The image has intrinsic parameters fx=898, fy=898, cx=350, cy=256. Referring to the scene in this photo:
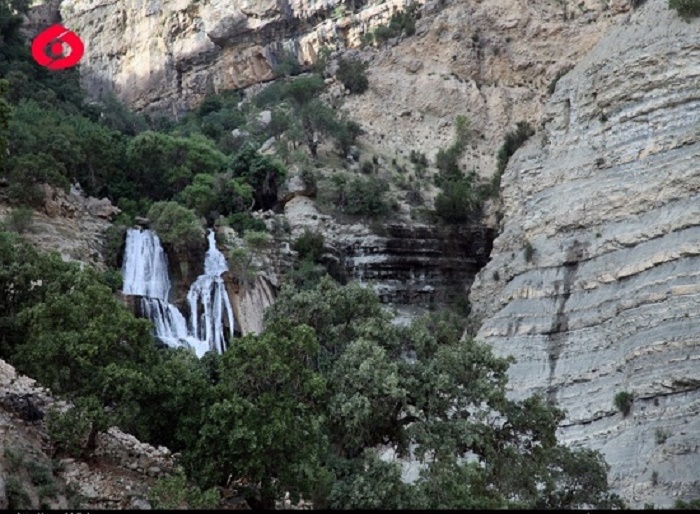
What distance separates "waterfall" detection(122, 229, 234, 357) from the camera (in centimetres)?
4019

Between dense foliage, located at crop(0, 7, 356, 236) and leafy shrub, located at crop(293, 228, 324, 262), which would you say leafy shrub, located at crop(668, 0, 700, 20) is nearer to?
leafy shrub, located at crop(293, 228, 324, 262)

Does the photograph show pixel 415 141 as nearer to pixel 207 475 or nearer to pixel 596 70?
pixel 596 70

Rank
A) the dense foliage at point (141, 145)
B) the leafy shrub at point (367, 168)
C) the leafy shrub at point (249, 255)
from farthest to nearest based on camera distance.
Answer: the leafy shrub at point (367, 168)
the dense foliage at point (141, 145)
the leafy shrub at point (249, 255)

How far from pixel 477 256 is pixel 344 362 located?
1294 inches

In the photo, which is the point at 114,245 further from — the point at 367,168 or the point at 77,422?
the point at 77,422

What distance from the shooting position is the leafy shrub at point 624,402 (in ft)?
100

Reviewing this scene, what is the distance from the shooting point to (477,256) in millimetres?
52344

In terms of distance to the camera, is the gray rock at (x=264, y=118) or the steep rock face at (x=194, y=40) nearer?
the gray rock at (x=264, y=118)

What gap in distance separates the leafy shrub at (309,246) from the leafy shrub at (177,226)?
6.31 m

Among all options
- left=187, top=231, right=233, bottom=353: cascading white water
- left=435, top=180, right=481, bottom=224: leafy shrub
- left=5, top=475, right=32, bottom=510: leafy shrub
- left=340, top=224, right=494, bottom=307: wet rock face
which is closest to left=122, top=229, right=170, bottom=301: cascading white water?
left=187, top=231, right=233, bottom=353: cascading white water

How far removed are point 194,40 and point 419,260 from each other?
141ft

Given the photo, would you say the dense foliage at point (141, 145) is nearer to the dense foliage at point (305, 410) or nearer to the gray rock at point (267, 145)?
the gray rock at point (267, 145)

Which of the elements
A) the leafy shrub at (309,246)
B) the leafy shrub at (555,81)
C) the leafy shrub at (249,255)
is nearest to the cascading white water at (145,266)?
the leafy shrub at (249,255)

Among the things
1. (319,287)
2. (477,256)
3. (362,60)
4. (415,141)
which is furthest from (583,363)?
(362,60)
